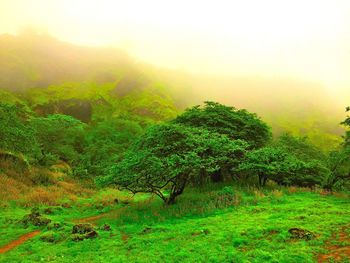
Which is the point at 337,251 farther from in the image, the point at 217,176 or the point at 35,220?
the point at 217,176

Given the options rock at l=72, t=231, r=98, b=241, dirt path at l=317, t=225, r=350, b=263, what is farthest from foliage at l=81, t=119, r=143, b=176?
dirt path at l=317, t=225, r=350, b=263

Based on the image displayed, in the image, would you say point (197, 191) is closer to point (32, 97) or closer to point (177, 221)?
point (177, 221)

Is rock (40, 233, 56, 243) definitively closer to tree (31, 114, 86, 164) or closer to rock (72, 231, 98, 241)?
rock (72, 231, 98, 241)

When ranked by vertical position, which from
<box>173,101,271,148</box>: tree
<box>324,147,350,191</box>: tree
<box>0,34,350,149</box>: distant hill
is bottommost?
<box>324,147,350,191</box>: tree

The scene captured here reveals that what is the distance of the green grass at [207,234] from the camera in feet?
45.6

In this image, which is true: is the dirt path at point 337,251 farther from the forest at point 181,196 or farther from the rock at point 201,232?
the rock at point 201,232

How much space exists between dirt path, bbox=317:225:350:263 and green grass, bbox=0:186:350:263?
0.32m

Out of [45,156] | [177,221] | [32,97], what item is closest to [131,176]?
[177,221]

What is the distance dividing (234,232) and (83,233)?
952cm

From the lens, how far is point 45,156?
175 ft

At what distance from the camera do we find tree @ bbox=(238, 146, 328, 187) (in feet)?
105

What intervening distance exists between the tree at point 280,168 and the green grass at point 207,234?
16.6 feet

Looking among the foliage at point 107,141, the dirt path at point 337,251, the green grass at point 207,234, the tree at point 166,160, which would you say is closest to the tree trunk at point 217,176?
the tree at point 166,160

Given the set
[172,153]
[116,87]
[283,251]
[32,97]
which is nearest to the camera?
[283,251]
